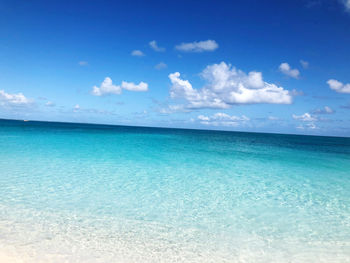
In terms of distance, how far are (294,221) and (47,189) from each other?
7.27m

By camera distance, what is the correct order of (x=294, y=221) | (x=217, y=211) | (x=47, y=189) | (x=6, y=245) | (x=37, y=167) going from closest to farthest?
(x=6, y=245) < (x=294, y=221) < (x=217, y=211) < (x=47, y=189) < (x=37, y=167)

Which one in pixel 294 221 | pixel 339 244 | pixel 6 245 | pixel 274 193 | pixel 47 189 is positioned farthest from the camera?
pixel 274 193

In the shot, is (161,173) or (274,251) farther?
(161,173)

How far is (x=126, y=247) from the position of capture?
430 cm

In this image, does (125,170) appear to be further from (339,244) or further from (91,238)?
(339,244)

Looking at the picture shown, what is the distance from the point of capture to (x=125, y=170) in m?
11.2

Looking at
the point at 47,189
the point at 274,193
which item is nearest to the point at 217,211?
the point at 274,193

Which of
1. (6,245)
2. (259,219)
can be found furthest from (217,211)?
(6,245)

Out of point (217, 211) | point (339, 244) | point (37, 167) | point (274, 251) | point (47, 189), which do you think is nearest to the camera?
point (274, 251)

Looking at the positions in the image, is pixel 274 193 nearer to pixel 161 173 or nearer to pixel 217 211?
pixel 217 211

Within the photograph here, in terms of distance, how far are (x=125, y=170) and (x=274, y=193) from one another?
21.6 ft

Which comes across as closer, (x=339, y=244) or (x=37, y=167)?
(x=339, y=244)

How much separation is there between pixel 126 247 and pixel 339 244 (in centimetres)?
435

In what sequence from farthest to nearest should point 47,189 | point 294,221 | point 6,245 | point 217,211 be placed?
1. point 47,189
2. point 217,211
3. point 294,221
4. point 6,245
